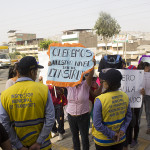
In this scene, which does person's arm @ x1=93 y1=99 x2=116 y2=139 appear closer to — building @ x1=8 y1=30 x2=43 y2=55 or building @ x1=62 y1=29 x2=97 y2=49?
building @ x1=62 y1=29 x2=97 y2=49

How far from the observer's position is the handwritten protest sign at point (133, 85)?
10.8ft

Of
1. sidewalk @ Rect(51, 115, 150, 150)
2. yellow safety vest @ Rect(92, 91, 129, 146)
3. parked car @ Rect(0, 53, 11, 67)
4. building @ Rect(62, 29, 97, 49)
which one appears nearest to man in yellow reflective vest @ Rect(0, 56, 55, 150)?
yellow safety vest @ Rect(92, 91, 129, 146)

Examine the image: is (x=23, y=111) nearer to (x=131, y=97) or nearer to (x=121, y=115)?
(x=121, y=115)

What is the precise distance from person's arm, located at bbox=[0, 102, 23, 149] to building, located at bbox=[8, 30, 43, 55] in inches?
3781

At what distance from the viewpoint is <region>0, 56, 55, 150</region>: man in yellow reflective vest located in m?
1.96

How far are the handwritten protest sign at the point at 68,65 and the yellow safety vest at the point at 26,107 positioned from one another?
3.48ft

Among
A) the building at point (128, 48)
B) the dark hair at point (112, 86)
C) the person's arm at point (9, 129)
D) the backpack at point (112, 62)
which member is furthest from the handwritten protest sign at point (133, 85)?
the building at point (128, 48)

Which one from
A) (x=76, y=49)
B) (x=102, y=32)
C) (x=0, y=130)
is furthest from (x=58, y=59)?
(x=102, y=32)

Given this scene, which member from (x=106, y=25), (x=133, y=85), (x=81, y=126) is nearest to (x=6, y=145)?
(x=81, y=126)

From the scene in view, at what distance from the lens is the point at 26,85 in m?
1.99

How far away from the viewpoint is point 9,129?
6.58 feet

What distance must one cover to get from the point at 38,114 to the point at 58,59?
136cm

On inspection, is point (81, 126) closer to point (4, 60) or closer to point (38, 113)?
point (38, 113)

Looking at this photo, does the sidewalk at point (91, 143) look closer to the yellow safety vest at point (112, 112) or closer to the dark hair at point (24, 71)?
the yellow safety vest at point (112, 112)
